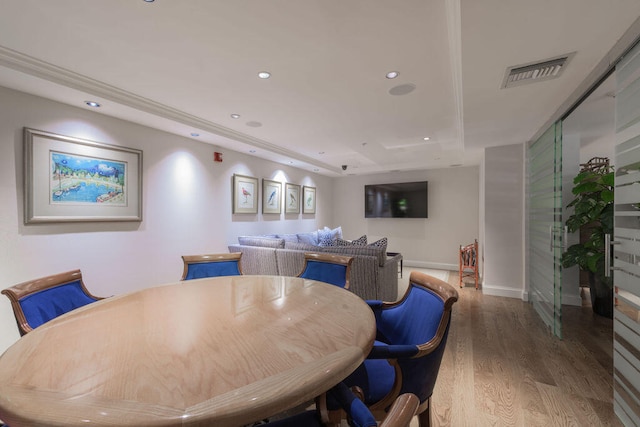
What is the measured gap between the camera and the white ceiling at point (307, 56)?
149 centimetres

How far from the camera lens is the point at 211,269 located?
91.4 inches

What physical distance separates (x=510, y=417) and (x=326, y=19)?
2.66 metres

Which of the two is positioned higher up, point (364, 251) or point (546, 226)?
point (546, 226)

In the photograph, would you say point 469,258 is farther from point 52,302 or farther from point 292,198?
point 52,302

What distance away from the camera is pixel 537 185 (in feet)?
10.5

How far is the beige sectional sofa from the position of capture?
126 inches

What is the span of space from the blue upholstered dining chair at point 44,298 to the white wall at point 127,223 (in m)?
1.19

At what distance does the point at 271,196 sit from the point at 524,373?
4.35 metres

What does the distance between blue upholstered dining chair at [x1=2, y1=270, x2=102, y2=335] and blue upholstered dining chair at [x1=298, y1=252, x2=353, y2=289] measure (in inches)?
60.7

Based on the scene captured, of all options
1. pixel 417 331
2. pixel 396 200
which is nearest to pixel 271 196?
pixel 396 200

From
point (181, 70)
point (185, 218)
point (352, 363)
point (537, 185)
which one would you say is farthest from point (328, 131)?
point (352, 363)

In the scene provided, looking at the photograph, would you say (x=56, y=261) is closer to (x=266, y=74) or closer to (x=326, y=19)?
(x=266, y=74)

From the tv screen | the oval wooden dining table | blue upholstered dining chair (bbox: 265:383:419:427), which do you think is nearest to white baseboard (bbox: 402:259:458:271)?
the tv screen

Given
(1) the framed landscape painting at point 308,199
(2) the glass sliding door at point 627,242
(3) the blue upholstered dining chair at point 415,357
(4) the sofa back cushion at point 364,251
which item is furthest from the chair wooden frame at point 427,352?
(1) the framed landscape painting at point 308,199
